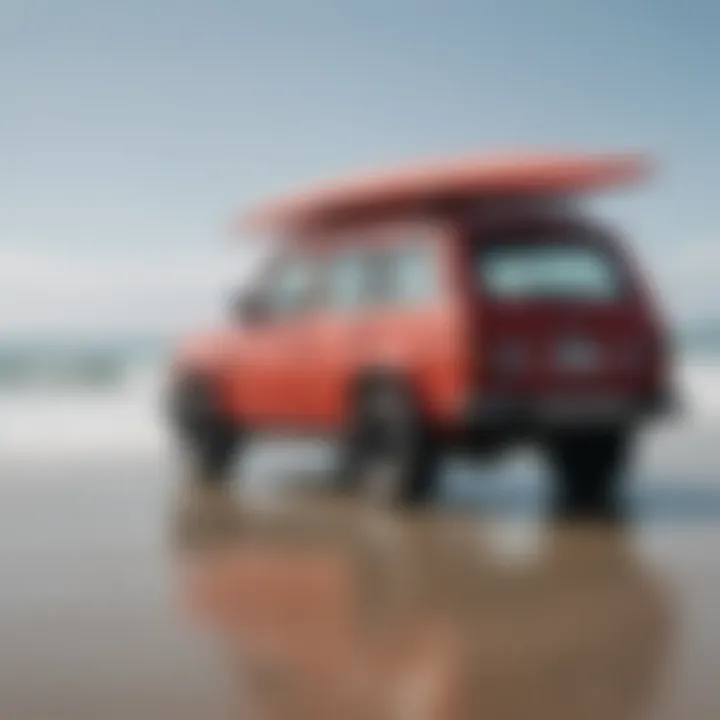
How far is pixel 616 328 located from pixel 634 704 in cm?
496

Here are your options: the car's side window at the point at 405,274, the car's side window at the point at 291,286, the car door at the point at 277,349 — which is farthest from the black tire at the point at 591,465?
the car's side window at the point at 291,286

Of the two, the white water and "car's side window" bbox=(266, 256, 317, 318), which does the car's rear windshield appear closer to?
the white water

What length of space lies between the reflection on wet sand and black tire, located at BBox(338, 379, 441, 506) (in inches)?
14.6

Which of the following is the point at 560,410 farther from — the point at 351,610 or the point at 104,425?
the point at 104,425

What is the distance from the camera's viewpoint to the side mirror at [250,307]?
10.9m

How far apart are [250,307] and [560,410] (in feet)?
9.84

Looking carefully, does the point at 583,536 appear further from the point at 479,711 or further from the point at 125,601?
the point at 479,711

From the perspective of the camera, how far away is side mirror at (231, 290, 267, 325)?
35.8 ft

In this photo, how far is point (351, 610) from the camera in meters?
6.15

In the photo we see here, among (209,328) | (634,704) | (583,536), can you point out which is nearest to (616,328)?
(583,536)

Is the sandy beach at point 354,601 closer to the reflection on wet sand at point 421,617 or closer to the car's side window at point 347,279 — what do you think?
the reflection on wet sand at point 421,617

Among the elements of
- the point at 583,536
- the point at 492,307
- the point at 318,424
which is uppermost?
the point at 492,307

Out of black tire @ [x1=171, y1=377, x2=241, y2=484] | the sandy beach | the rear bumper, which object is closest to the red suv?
the rear bumper

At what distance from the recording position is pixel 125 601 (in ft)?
20.6
